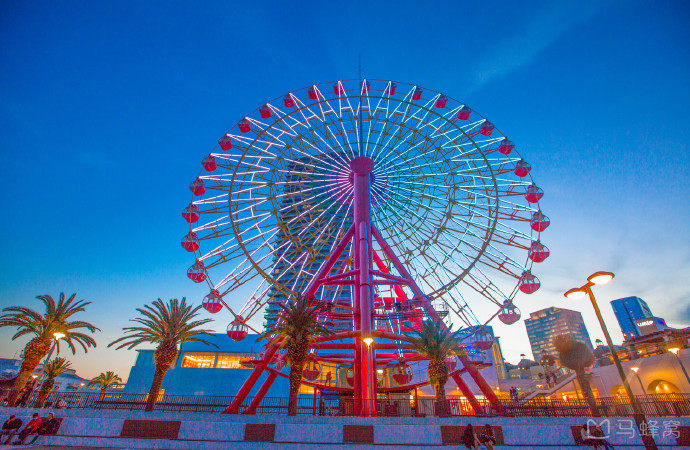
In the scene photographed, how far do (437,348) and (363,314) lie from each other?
4407 millimetres

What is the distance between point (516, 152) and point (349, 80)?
41.0 feet

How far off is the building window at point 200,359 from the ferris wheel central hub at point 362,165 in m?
36.7

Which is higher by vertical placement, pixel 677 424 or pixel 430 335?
pixel 430 335

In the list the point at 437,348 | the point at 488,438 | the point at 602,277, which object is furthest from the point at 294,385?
the point at 602,277

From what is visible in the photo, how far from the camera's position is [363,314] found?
2098 cm

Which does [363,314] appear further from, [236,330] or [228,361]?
[228,361]

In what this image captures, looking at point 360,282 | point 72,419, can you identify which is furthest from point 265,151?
point 72,419

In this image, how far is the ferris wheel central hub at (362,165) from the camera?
25953mm

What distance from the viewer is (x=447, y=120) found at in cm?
2452

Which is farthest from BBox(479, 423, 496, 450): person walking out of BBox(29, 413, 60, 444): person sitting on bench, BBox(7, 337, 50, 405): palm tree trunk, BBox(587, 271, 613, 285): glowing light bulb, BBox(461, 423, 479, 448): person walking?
BBox(7, 337, 50, 405): palm tree trunk

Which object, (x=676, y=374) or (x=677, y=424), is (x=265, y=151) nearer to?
(x=677, y=424)

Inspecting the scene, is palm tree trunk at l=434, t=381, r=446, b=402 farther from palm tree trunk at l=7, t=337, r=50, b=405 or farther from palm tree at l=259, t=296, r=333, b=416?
palm tree trunk at l=7, t=337, r=50, b=405

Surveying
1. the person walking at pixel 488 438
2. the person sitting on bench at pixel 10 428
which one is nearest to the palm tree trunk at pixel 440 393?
the person walking at pixel 488 438

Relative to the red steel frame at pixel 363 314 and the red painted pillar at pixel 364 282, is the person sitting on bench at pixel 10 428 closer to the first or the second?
the red steel frame at pixel 363 314
